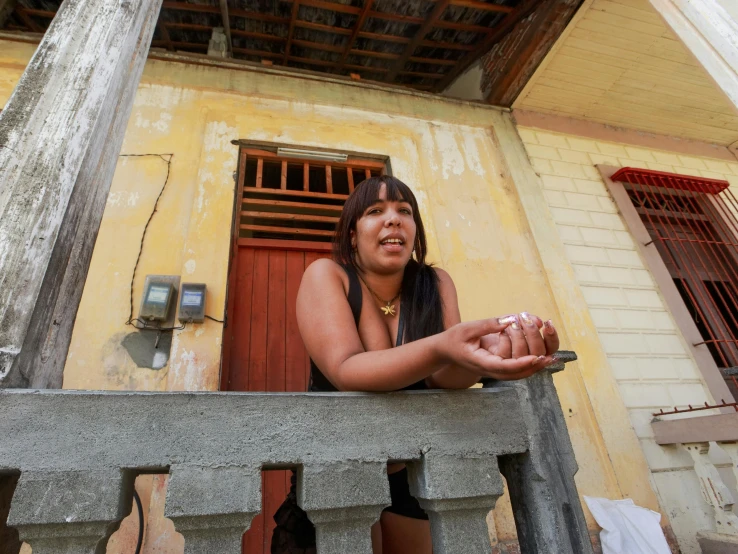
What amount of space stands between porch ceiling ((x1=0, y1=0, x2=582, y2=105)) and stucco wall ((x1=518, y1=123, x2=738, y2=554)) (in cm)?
101

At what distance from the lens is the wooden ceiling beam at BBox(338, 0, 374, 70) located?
4062 millimetres

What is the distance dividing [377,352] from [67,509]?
70cm

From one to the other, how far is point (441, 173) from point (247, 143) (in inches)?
75.1

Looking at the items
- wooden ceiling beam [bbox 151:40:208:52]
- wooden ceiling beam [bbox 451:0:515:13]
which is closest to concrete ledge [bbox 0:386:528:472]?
wooden ceiling beam [bbox 451:0:515:13]

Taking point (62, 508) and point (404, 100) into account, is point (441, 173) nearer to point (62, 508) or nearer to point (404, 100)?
point (404, 100)

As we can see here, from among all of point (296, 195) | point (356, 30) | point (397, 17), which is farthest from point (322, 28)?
point (296, 195)

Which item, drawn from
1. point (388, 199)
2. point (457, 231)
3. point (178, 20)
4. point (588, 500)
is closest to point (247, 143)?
point (178, 20)

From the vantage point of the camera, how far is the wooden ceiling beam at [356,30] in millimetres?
4062

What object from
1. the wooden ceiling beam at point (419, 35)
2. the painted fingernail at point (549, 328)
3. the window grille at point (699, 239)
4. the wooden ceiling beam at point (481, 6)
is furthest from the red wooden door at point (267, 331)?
the window grille at point (699, 239)

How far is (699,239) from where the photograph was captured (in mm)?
4828

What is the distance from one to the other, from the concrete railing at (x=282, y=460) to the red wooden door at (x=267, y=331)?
2093 mm

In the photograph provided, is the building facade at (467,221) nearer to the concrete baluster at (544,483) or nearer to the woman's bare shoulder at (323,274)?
the woman's bare shoulder at (323,274)

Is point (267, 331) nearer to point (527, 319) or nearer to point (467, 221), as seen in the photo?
point (467, 221)

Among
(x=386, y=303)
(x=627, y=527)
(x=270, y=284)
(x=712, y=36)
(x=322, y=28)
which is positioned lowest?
(x=627, y=527)
